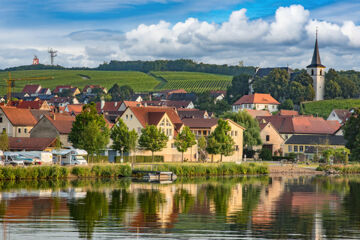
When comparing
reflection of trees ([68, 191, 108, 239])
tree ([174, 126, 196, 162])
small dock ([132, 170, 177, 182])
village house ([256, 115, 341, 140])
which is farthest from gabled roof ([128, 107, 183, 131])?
reflection of trees ([68, 191, 108, 239])

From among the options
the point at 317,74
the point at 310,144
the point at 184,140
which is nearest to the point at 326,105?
the point at 317,74

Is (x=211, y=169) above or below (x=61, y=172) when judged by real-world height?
above

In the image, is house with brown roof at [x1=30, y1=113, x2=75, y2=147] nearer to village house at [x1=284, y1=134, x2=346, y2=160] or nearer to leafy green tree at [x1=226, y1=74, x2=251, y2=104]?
village house at [x1=284, y1=134, x2=346, y2=160]

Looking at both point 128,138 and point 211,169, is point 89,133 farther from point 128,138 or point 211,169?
point 211,169

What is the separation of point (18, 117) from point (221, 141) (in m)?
31.6

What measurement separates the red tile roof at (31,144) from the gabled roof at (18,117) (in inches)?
655

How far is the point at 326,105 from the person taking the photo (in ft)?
519

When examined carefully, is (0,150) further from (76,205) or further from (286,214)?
(286,214)

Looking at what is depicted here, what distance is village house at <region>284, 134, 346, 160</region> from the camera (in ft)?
350

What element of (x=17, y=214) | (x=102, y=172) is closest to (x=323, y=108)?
(x=102, y=172)

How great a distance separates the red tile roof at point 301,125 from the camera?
123125 millimetres

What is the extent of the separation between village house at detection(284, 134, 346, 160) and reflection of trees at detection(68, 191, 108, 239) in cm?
6266

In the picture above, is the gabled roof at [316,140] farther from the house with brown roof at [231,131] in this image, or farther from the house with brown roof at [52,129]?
the house with brown roof at [52,129]

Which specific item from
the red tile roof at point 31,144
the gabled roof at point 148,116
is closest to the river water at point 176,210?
the red tile roof at point 31,144
